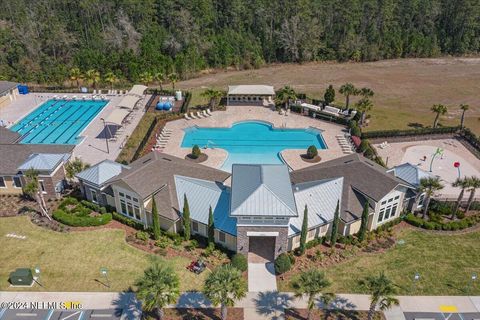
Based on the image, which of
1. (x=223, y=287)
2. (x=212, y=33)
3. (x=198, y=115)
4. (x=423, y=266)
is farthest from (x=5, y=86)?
(x=423, y=266)

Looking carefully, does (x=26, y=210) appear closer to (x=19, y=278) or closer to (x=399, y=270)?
(x=19, y=278)

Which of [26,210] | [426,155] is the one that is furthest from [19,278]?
[426,155]

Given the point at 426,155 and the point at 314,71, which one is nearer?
the point at 426,155

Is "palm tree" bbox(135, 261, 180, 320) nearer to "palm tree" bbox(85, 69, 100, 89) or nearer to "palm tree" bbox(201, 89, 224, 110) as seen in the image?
"palm tree" bbox(201, 89, 224, 110)

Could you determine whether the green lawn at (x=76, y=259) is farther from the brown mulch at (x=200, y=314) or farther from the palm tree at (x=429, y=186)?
the palm tree at (x=429, y=186)

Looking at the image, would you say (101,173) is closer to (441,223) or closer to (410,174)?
(410,174)

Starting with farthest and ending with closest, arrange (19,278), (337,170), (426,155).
A: (426,155) < (337,170) < (19,278)

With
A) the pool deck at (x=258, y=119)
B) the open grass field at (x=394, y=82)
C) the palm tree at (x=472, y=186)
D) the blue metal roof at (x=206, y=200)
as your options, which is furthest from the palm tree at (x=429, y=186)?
the open grass field at (x=394, y=82)
